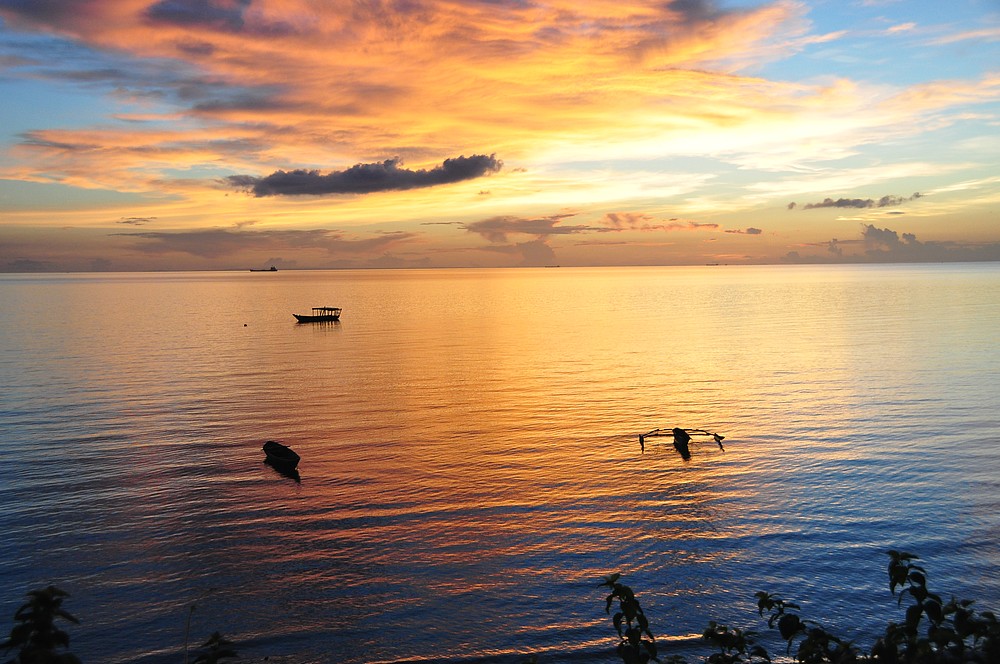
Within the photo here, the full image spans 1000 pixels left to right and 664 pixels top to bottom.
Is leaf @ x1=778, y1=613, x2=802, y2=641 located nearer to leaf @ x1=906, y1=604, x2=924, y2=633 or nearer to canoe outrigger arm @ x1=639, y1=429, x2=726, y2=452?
leaf @ x1=906, y1=604, x2=924, y2=633

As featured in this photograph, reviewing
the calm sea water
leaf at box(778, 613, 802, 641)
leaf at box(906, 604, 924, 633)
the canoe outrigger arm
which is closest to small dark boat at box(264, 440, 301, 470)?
the calm sea water

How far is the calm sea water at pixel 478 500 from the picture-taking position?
22.9m

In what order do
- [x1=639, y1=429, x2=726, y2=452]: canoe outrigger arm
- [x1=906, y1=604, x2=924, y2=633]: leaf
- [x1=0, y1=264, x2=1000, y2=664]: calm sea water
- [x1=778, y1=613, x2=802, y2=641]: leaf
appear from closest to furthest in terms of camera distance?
[x1=906, y1=604, x2=924, y2=633]: leaf
[x1=778, y1=613, x2=802, y2=641]: leaf
[x1=0, y1=264, x2=1000, y2=664]: calm sea water
[x1=639, y1=429, x2=726, y2=452]: canoe outrigger arm

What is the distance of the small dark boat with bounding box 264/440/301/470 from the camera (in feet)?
124

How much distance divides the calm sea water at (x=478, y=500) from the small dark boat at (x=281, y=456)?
0.92 m

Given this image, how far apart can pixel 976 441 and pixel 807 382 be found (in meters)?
22.2

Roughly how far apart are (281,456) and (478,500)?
38.5 feet

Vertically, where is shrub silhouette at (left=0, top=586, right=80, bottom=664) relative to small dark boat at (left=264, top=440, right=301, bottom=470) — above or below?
above

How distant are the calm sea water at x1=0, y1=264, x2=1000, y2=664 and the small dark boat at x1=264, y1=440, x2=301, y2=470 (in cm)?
92

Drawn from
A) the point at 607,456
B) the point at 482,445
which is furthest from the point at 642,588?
the point at 482,445

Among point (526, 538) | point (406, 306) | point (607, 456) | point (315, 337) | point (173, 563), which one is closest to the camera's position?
point (173, 563)

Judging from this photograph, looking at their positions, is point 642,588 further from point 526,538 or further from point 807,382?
point 807,382

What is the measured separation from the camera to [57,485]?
117 ft

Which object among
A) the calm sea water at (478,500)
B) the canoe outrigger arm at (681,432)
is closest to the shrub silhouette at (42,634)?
the calm sea water at (478,500)
